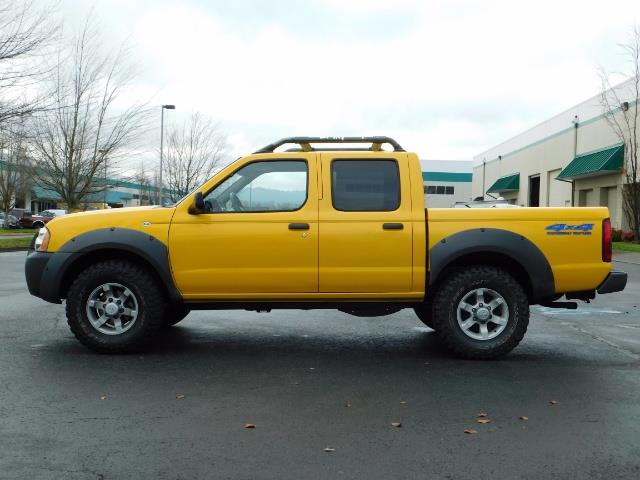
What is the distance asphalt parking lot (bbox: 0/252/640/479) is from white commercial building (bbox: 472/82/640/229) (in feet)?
84.9

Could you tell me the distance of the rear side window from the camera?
6.11m

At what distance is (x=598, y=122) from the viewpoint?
107 ft

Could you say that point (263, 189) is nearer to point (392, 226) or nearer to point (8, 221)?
point (392, 226)

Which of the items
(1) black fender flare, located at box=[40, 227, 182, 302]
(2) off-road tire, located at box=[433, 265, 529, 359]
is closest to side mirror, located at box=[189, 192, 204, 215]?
(1) black fender flare, located at box=[40, 227, 182, 302]

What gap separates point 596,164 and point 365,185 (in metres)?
27.8

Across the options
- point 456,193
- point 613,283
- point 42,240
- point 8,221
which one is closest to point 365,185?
point 613,283

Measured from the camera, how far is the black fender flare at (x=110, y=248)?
6.01 m

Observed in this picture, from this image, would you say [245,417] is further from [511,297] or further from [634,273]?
[634,273]

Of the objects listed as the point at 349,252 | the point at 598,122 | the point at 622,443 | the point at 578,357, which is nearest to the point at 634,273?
the point at 578,357

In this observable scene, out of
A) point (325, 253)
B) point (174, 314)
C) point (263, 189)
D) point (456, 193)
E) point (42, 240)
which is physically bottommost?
point (174, 314)

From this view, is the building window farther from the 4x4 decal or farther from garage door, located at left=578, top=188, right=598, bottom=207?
the 4x4 decal

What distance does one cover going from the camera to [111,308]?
6.12 m

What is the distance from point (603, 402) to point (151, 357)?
393 cm

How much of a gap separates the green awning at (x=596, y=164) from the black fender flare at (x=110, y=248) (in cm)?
2757
